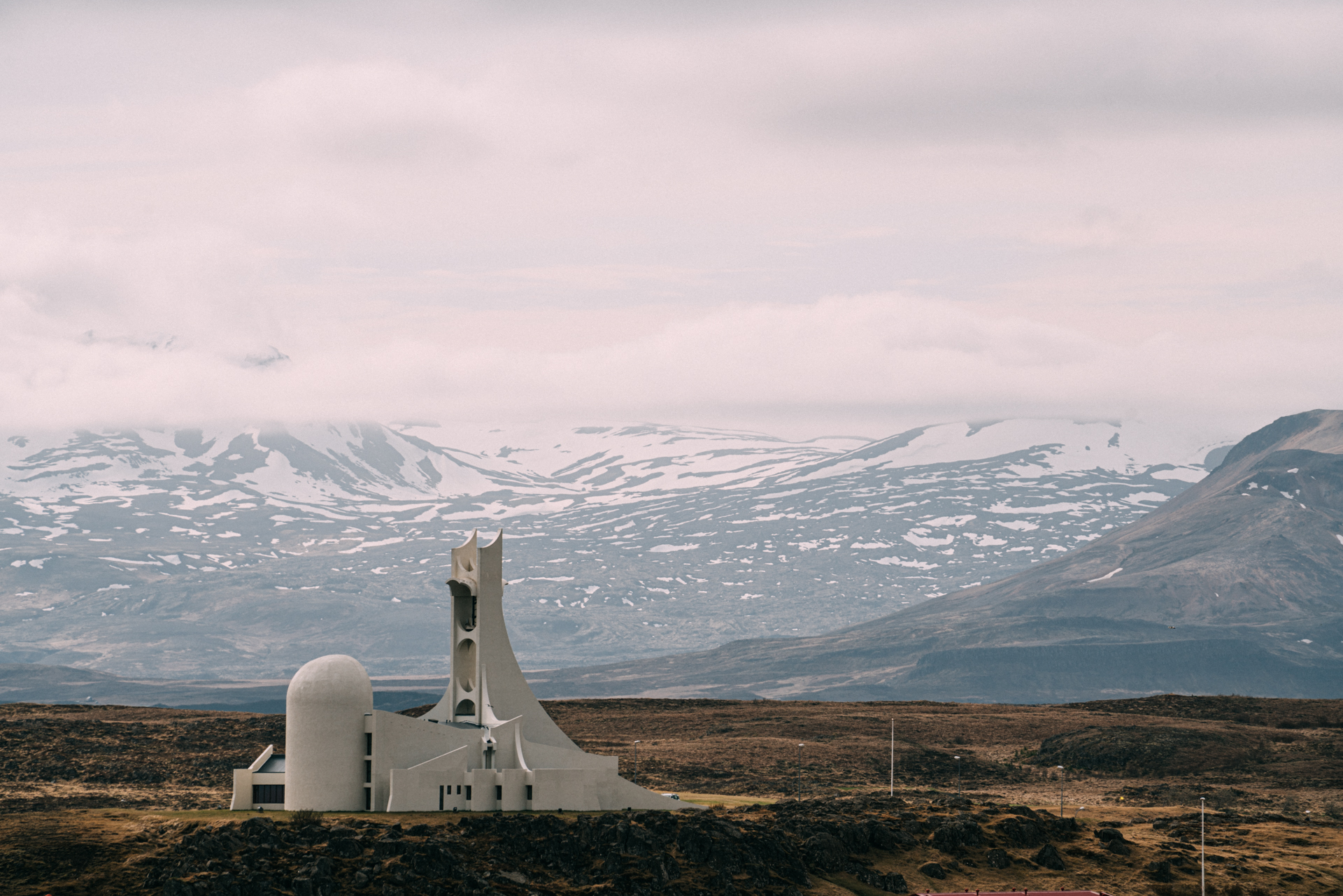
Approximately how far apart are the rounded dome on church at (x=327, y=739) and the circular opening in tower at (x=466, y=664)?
29.4ft

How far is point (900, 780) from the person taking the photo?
156 metres

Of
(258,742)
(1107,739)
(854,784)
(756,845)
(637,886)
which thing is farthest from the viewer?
(1107,739)

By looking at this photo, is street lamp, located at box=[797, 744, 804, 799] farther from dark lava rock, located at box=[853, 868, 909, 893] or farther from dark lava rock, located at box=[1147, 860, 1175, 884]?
dark lava rock, located at box=[1147, 860, 1175, 884]

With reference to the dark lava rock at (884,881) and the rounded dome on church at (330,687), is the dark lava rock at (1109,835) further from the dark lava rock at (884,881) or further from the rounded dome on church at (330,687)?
the rounded dome on church at (330,687)

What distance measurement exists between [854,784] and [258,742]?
187 feet

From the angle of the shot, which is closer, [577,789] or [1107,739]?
[577,789]

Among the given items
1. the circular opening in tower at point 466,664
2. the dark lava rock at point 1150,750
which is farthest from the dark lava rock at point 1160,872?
the dark lava rock at point 1150,750

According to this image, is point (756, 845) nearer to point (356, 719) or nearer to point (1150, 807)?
point (356, 719)

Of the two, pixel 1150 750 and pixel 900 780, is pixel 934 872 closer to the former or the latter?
pixel 900 780

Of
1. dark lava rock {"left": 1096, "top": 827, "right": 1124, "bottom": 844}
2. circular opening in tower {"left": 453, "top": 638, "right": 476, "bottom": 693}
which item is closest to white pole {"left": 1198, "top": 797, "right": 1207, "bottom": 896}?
dark lava rock {"left": 1096, "top": 827, "right": 1124, "bottom": 844}

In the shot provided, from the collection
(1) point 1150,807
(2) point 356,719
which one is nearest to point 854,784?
(1) point 1150,807

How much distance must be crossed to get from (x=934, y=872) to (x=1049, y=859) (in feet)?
27.9

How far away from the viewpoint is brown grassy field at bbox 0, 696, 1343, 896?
306ft

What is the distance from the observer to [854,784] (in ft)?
483
